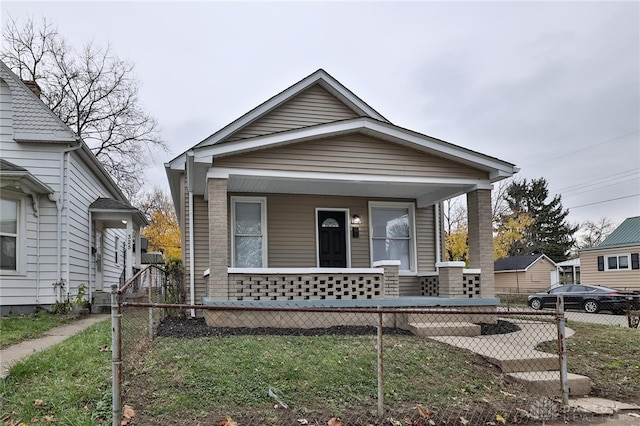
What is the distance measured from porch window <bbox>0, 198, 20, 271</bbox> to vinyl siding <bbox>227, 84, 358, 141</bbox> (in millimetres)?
5390

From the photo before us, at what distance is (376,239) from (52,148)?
844 centimetres

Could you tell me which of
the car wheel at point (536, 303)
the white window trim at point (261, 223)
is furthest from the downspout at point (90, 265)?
the car wheel at point (536, 303)

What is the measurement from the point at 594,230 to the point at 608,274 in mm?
26878

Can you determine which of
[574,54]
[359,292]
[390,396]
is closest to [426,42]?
[574,54]

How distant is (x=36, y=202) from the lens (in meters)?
10.8

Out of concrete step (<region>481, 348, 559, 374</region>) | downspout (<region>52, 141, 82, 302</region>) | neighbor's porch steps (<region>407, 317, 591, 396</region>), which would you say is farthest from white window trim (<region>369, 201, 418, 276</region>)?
downspout (<region>52, 141, 82, 302</region>)

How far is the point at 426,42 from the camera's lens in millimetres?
14320

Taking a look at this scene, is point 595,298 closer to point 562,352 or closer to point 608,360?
point 608,360

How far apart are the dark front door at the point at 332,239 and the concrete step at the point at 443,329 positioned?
356cm

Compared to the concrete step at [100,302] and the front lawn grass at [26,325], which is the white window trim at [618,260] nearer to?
the concrete step at [100,302]

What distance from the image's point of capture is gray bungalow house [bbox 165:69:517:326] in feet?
27.8

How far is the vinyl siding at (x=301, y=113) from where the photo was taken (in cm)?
1088

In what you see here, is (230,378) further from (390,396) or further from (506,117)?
(506,117)

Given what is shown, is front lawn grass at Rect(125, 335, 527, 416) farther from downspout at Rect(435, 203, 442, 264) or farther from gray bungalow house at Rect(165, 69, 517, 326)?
downspout at Rect(435, 203, 442, 264)
